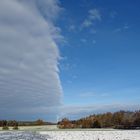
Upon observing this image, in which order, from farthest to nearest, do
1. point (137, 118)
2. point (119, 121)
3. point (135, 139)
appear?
1. point (119, 121)
2. point (137, 118)
3. point (135, 139)

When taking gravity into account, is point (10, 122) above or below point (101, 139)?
above

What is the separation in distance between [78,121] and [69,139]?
238 ft

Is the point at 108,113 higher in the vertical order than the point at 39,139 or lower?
higher

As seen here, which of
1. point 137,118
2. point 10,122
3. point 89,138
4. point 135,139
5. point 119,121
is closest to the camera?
point 135,139

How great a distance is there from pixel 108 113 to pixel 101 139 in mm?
78935

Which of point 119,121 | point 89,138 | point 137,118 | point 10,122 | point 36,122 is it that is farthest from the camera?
→ point 36,122

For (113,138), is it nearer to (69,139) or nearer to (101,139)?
(101,139)

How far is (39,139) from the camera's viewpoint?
38281 mm

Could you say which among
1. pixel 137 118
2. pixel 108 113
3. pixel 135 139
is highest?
pixel 108 113

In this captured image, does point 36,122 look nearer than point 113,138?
No

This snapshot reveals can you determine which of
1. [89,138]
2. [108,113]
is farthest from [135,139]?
[108,113]

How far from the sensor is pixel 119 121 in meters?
93.6

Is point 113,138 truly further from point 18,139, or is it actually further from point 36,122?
point 36,122

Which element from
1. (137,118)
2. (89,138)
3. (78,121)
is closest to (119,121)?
(137,118)
